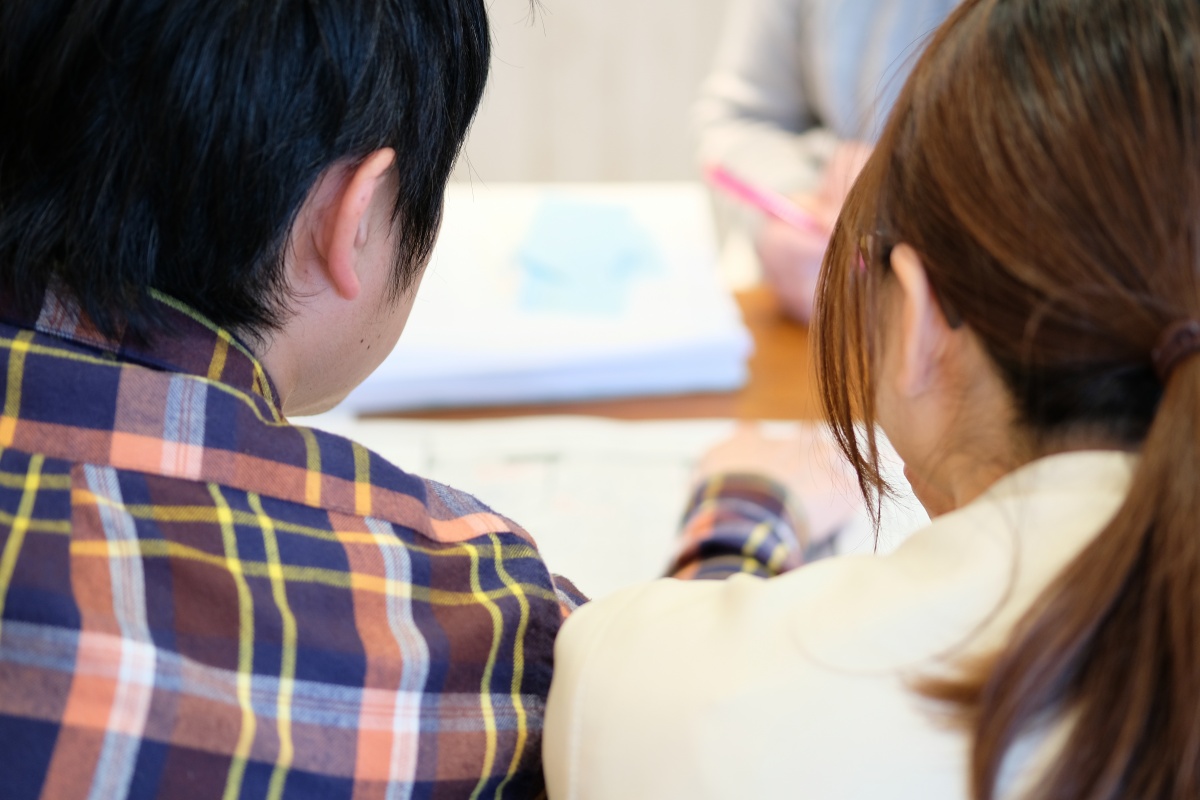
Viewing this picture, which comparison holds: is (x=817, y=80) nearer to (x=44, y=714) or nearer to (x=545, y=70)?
(x=545, y=70)

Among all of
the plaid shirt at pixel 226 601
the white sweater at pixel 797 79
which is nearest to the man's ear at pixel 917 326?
the plaid shirt at pixel 226 601

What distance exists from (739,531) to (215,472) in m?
0.40

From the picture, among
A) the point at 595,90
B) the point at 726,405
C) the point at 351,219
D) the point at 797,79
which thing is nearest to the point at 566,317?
the point at 726,405

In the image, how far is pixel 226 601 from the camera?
16.5 inches

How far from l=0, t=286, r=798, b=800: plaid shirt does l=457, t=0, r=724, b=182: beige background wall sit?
1.78 meters

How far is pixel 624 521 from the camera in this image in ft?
2.80

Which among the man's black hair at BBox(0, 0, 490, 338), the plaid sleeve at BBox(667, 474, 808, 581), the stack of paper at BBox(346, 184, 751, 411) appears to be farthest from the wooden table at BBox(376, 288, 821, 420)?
the man's black hair at BBox(0, 0, 490, 338)

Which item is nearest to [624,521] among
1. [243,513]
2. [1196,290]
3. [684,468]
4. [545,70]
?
[684,468]

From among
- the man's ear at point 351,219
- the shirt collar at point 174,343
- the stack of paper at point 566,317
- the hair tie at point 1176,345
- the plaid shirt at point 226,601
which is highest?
the hair tie at point 1176,345

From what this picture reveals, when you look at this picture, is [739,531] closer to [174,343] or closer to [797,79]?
[174,343]

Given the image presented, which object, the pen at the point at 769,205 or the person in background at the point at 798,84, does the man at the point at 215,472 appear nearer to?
the pen at the point at 769,205

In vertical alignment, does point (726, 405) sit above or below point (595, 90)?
above

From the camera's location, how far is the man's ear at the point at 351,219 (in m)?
0.49

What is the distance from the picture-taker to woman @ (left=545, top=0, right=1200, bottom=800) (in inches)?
13.6
